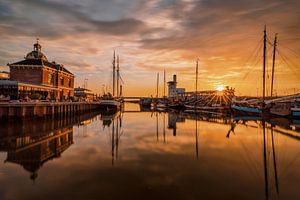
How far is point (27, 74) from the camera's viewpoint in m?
53.2

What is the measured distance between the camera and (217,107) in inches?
2771

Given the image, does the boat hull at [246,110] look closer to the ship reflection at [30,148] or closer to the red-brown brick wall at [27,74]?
the ship reflection at [30,148]

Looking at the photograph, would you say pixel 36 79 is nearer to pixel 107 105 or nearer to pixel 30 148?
pixel 107 105

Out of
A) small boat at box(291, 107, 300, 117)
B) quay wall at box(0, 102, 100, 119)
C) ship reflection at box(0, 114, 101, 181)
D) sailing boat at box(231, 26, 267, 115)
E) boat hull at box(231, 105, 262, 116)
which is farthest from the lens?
boat hull at box(231, 105, 262, 116)

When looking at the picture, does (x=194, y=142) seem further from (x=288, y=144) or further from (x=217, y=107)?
(x=217, y=107)

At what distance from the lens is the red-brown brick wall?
→ 174 ft

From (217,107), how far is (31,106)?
54.1 metres

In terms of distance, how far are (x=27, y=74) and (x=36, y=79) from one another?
2563 millimetres

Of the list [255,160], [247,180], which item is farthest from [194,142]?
[247,180]

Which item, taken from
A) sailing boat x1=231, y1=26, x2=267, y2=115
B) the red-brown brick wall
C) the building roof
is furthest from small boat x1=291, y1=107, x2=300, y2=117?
the building roof

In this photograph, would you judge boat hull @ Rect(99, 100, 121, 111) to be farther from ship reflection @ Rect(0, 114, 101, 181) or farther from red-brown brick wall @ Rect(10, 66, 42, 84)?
ship reflection @ Rect(0, 114, 101, 181)

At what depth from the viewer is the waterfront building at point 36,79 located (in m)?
39.6

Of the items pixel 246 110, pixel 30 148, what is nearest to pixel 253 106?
pixel 246 110

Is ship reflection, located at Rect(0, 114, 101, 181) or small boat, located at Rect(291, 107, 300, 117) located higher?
small boat, located at Rect(291, 107, 300, 117)
